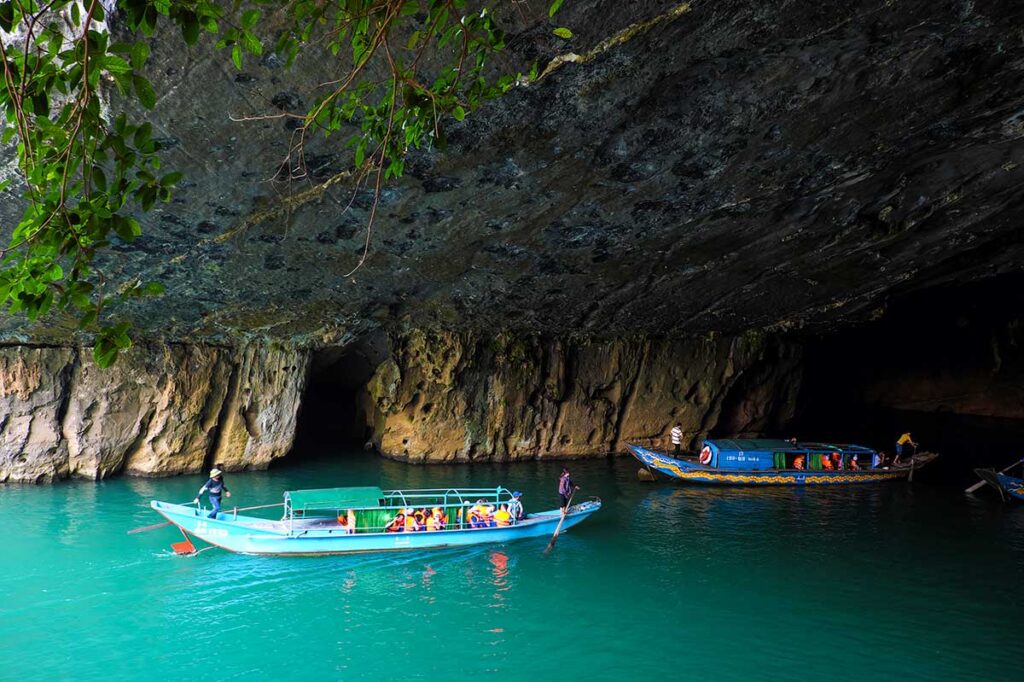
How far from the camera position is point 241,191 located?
40.4 feet

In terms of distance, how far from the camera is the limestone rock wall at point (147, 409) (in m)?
17.1

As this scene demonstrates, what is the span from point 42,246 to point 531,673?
7.86 m

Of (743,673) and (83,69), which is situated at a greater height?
(83,69)

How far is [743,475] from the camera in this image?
19.6m

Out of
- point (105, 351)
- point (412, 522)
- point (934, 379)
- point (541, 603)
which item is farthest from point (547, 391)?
point (934, 379)

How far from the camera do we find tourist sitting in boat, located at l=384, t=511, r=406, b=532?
13.1 meters

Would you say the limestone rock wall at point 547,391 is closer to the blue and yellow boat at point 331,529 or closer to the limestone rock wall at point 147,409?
the limestone rock wall at point 147,409

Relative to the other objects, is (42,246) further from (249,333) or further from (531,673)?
(249,333)

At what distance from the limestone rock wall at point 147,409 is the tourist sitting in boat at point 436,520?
30.2ft

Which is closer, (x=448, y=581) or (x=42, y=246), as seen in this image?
(x=42, y=246)

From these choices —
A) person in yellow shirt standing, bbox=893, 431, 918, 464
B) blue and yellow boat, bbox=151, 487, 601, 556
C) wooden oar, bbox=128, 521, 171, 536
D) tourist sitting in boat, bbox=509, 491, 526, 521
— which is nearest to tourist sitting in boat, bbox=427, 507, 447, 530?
blue and yellow boat, bbox=151, 487, 601, 556

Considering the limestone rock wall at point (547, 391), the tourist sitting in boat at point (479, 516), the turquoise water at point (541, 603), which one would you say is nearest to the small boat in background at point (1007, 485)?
the turquoise water at point (541, 603)

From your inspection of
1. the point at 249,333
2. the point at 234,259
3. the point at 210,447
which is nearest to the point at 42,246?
the point at 234,259

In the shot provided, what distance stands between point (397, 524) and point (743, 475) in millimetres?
11474
